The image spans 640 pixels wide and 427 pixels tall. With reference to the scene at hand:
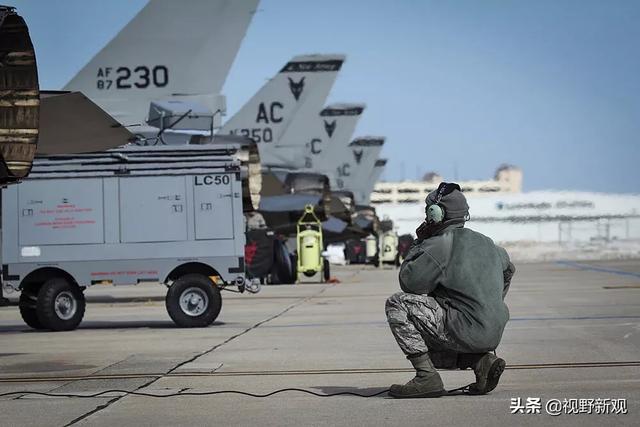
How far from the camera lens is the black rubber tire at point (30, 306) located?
59.0ft

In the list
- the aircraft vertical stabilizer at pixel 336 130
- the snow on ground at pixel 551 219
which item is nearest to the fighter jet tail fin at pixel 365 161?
the snow on ground at pixel 551 219

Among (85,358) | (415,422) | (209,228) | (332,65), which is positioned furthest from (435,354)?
(332,65)

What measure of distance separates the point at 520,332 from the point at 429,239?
682 cm

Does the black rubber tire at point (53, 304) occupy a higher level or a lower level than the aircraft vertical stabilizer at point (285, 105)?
lower

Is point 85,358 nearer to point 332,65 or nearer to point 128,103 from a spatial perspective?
point 128,103

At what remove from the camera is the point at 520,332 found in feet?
49.7

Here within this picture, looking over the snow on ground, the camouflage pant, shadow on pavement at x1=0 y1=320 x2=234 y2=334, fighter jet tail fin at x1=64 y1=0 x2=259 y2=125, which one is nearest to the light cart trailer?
shadow on pavement at x1=0 y1=320 x2=234 y2=334

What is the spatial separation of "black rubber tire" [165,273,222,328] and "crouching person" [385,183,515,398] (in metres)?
9.21

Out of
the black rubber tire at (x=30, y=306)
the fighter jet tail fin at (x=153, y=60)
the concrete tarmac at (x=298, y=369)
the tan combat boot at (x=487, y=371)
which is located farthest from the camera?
the fighter jet tail fin at (x=153, y=60)

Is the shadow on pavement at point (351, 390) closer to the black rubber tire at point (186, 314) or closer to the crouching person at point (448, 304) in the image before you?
the crouching person at point (448, 304)

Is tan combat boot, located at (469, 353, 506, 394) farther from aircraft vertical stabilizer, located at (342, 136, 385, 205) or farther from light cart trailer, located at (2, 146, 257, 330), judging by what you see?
aircraft vertical stabilizer, located at (342, 136, 385, 205)

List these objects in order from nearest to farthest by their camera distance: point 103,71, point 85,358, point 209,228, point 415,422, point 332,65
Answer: point 415,422 → point 85,358 → point 209,228 → point 103,71 → point 332,65

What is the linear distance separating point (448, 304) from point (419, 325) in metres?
0.29

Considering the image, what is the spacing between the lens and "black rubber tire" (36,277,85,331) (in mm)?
17656
